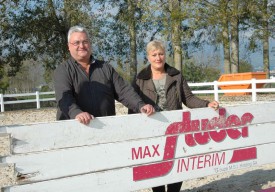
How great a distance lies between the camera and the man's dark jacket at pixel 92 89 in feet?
10.7

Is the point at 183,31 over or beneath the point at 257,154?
over

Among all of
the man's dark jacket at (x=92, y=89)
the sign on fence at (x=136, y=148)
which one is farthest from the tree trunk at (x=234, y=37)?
the man's dark jacket at (x=92, y=89)

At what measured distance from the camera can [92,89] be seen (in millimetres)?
3346

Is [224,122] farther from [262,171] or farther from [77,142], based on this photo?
[262,171]

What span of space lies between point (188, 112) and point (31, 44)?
25663mm

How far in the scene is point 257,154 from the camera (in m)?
3.71

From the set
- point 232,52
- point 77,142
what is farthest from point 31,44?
point 77,142

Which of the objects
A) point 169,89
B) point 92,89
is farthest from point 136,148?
point 169,89

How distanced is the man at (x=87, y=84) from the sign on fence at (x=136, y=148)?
30 cm

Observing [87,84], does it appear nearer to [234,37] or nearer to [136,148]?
[136,148]

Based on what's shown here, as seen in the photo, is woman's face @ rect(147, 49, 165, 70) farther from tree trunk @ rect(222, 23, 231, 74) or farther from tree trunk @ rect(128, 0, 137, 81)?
tree trunk @ rect(128, 0, 137, 81)

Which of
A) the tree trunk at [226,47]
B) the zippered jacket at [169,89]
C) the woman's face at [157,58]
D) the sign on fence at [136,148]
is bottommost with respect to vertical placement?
the sign on fence at [136,148]

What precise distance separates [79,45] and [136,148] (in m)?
0.95

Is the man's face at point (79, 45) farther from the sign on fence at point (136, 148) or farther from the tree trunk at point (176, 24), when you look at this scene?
the tree trunk at point (176, 24)
